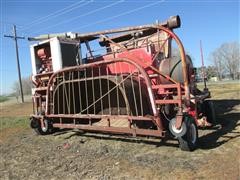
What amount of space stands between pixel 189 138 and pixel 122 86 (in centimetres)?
175

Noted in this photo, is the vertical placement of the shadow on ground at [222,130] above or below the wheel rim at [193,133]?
below

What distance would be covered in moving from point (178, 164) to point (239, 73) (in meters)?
72.5

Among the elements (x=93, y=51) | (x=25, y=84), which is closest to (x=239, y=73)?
(x=25, y=84)

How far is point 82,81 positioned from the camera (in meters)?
8.59

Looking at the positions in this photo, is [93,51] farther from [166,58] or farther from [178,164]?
[178,164]

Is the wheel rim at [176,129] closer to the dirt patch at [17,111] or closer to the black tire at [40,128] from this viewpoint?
the black tire at [40,128]

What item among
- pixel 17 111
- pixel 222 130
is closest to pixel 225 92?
pixel 222 130

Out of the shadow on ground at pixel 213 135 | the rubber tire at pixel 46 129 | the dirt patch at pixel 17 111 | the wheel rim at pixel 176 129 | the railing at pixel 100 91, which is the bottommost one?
the dirt patch at pixel 17 111

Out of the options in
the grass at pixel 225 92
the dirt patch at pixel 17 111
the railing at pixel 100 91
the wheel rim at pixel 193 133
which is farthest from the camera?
the dirt patch at pixel 17 111

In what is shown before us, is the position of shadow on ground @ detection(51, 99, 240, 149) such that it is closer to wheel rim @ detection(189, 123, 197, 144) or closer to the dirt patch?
wheel rim @ detection(189, 123, 197, 144)

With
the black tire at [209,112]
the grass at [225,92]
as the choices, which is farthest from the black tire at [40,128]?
the grass at [225,92]

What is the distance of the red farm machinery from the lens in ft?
22.3

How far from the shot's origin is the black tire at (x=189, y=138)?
625 centimetres

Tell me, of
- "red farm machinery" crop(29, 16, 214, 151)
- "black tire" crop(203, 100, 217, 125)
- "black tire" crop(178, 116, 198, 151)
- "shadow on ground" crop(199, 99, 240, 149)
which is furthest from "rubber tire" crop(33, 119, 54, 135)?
"black tire" crop(178, 116, 198, 151)
